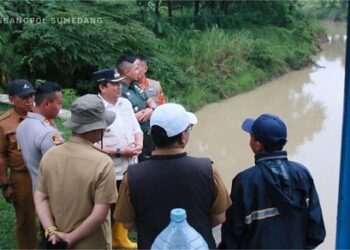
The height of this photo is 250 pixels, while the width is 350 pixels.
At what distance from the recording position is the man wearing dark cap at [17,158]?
269 centimetres

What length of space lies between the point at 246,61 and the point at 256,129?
1133 centimetres

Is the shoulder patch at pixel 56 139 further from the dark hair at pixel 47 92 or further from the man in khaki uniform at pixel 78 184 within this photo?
the man in khaki uniform at pixel 78 184

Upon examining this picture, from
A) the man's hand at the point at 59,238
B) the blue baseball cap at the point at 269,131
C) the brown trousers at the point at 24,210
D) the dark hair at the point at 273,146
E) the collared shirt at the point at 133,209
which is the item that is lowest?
the brown trousers at the point at 24,210

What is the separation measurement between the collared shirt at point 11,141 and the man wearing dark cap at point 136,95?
0.91m

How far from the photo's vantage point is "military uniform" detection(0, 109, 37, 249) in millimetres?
2703

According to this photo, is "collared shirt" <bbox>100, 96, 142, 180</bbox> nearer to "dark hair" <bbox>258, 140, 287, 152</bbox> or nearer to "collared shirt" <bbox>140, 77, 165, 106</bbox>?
"collared shirt" <bbox>140, 77, 165, 106</bbox>

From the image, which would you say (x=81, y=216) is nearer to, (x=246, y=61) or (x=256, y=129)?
(x=256, y=129)

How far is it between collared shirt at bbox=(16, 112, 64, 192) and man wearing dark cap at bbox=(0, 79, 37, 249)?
0.22m

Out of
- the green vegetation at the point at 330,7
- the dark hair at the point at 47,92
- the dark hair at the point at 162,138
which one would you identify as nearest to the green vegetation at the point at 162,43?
the green vegetation at the point at 330,7

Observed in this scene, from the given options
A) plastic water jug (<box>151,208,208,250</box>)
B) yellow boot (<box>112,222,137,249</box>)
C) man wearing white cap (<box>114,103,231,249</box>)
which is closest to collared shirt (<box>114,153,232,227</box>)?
man wearing white cap (<box>114,103,231,249</box>)

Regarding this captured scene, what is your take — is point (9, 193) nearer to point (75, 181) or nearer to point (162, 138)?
point (75, 181)

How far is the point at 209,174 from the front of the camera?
6.02 feet

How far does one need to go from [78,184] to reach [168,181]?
434mm

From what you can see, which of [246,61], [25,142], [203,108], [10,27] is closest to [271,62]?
[246,61]
